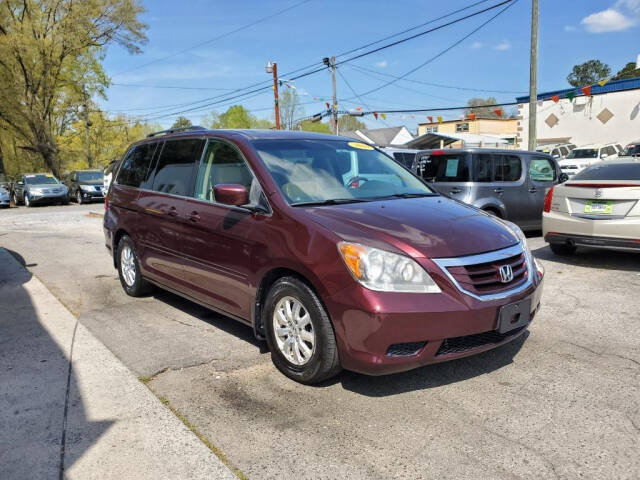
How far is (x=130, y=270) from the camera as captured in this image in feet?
18.9

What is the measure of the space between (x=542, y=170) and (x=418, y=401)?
7715 mm

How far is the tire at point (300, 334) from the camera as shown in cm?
322

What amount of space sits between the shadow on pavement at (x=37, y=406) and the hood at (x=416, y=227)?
1817 millimetres

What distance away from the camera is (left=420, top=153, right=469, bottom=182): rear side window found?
8.95m

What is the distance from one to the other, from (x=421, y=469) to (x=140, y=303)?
3911 mm

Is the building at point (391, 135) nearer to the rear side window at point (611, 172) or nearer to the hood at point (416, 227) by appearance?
the rear side window at point (611, 172)

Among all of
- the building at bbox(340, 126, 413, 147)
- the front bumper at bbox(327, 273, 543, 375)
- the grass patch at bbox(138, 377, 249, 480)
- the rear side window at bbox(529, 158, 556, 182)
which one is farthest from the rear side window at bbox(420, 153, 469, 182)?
the building at bbox(340, 126, 413, 147)

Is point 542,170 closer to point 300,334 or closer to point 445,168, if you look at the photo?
point 445,168

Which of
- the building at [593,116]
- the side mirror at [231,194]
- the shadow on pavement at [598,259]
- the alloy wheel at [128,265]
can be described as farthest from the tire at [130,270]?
the building at [593,116]

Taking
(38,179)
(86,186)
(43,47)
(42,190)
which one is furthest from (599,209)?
(43,47)

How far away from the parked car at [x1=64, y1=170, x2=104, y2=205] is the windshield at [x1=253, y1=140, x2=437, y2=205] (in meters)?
22.9

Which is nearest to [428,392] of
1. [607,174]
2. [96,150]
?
[607,174]

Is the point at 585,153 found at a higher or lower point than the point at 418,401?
higher

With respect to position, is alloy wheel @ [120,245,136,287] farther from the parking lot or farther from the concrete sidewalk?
the concrete sidewalk
